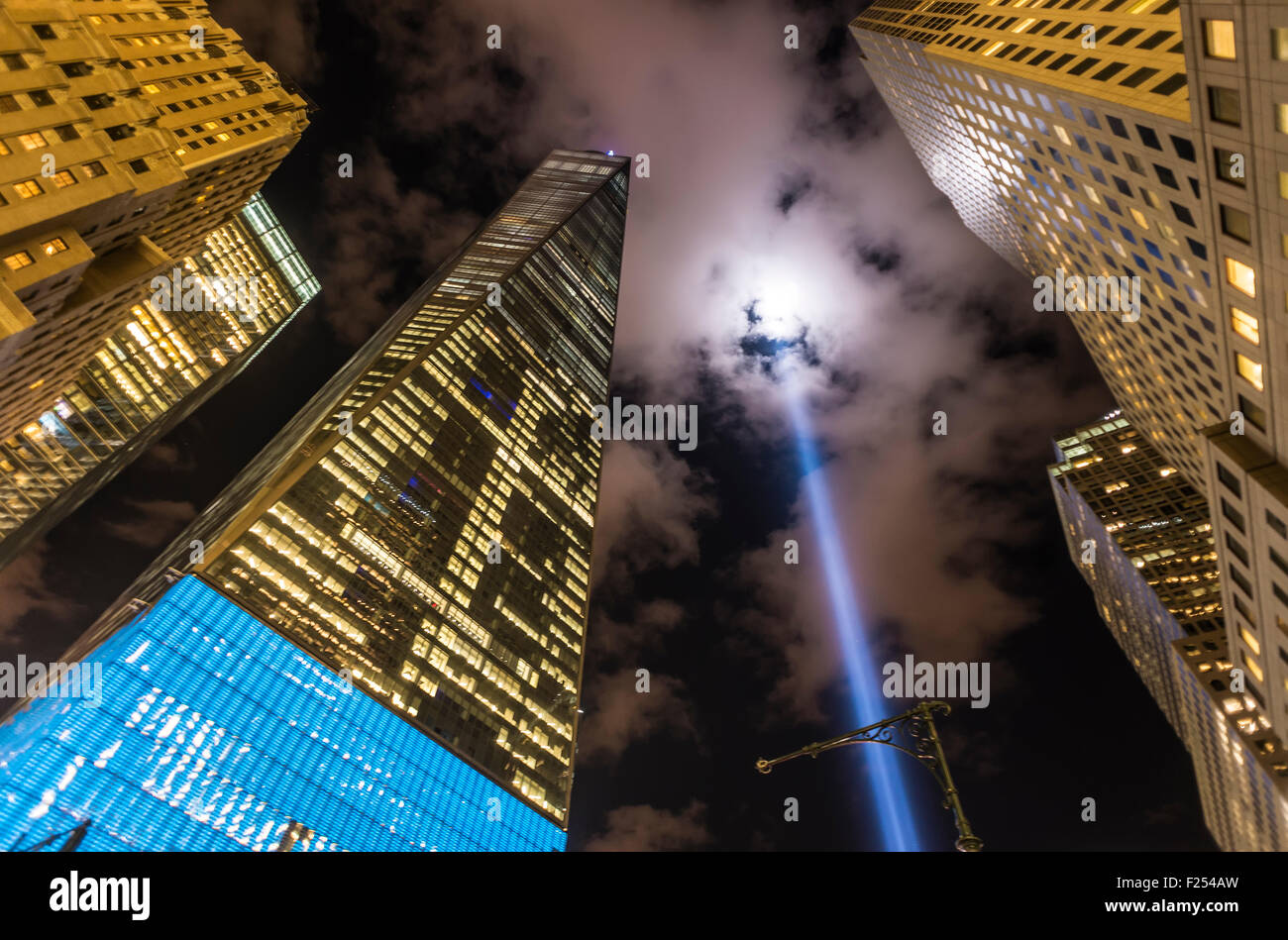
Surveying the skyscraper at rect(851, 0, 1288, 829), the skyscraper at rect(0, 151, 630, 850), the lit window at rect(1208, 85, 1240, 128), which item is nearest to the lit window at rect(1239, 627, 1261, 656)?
the skyscraper at rect(851, 0, 1288, 829)

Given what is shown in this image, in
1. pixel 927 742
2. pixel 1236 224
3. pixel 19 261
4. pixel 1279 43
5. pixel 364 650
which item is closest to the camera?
pixel 927 742

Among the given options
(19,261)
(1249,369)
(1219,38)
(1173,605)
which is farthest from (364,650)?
(1173,605)

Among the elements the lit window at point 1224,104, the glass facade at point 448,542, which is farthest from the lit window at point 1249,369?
the glass facade at point 448,542

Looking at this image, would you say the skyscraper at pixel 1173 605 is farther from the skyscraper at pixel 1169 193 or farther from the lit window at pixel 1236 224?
the lit window at pixel 1236 224

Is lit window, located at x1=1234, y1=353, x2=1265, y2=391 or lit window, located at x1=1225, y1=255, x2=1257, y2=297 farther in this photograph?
lit window, located at x1=1234, y1=353, x2=1265, y2=391

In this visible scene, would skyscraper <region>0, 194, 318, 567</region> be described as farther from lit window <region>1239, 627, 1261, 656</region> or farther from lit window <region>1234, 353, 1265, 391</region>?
lit window <region>1239, 627, 1261, 656</region>

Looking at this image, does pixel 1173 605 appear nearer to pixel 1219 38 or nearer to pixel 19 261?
pixel 1219 38

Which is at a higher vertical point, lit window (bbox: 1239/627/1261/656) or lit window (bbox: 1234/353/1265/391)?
lit window (bbox: 1234/353/1265/391)
